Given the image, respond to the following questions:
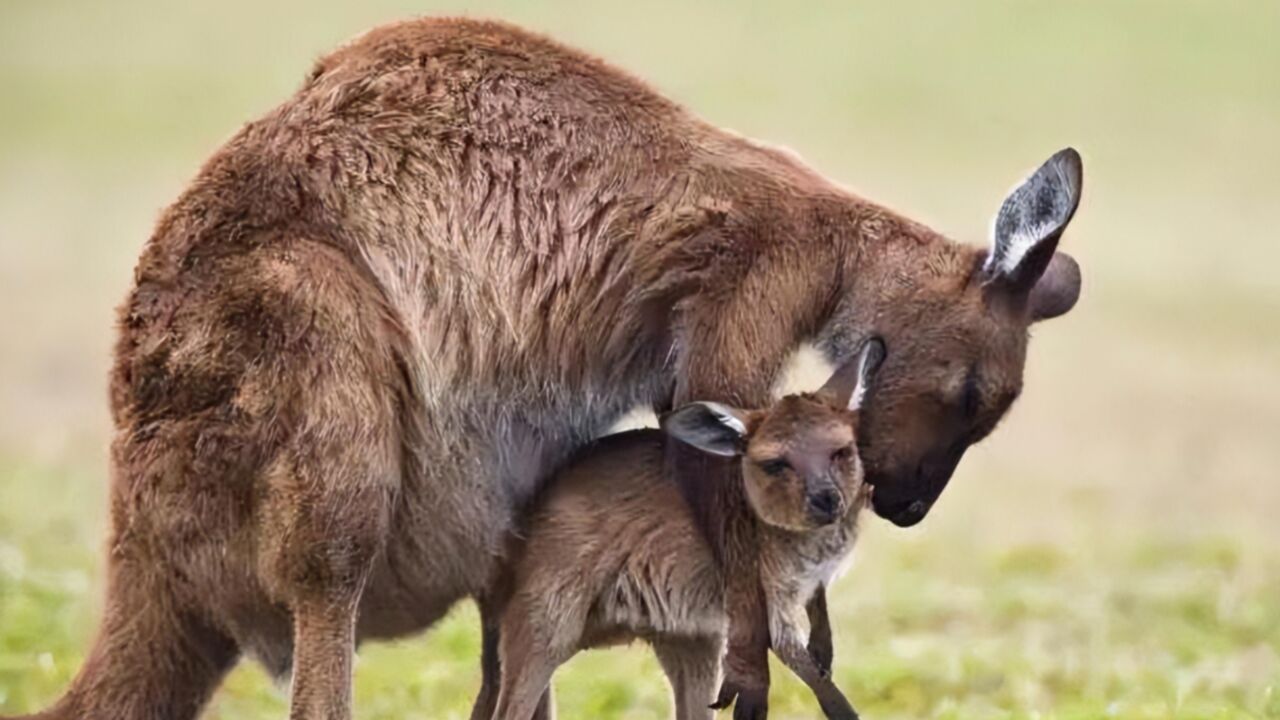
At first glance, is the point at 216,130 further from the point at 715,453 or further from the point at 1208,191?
the point at 715,453

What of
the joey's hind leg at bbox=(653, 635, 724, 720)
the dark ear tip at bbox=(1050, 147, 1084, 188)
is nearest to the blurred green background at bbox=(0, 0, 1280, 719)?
the joey's hind leg at bbox=(653, 635, 724, 720)

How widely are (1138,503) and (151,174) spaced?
19.1 metres

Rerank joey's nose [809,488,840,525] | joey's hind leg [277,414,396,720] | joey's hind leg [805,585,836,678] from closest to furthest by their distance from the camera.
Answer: joey's hind leg [277,414,396,720] < joey's nose [809,488,840,525] < joey's hind leg [805,585,836,678]

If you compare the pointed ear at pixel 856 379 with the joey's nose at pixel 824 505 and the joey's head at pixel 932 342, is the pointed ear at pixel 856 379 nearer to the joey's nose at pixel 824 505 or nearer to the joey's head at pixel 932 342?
the joey's head at pixel 932 342

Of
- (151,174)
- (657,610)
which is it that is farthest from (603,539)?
(151,174)

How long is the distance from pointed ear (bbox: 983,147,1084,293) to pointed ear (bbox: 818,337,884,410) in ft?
1.38

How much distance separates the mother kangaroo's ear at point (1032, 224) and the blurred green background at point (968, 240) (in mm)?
1441

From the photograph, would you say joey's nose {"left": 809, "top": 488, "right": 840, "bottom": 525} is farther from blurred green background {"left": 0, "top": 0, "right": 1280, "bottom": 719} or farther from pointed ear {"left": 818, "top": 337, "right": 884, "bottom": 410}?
blurred green background {"left": 0, "top": 0, "right": 1280, "bottom": 719}

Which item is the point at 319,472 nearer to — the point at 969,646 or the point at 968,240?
the point at 969,646

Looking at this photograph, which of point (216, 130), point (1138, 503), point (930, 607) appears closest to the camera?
point (930, 607)

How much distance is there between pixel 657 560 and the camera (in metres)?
7.30

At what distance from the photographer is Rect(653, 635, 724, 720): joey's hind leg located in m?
7.66

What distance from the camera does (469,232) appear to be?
7258 mm

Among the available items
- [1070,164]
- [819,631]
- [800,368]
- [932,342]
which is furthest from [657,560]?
[1070,164]
